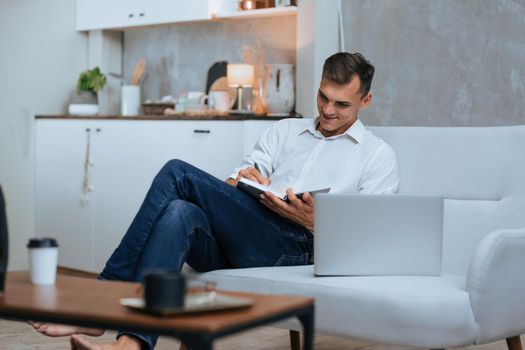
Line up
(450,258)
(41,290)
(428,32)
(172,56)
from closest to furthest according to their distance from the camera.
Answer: (41,290) < (450,258) < (428,32) < (172,56)

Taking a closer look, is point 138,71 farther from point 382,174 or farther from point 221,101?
point 382,174

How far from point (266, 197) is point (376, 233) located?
0.48m

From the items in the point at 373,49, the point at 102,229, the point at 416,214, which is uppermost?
the point at 373,49

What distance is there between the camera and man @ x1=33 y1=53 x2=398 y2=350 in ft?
8.92

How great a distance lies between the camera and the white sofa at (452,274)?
243 cm

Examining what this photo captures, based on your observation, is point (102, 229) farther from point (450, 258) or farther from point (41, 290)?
point (41, 290)

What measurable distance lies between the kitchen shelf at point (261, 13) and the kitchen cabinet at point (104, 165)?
0.70m

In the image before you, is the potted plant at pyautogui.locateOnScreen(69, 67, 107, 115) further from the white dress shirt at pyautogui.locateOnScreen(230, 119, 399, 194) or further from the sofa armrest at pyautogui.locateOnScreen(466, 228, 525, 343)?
the sofa armrest at pyautogui.locateOnScreen(466, 228, 525, 343)

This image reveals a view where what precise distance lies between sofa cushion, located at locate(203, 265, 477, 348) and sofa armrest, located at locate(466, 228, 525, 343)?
1.7 inches

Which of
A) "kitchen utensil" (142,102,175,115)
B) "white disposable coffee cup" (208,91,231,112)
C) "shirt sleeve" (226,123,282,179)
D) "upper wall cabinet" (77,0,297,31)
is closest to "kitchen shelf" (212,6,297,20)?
"upper wall cabinet" (77,0,297,31)

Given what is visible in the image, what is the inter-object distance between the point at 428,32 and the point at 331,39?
1.62 ft

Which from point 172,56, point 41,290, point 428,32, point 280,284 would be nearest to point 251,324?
point 41,290

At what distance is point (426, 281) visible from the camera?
257cm

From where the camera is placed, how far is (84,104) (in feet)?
18.4
